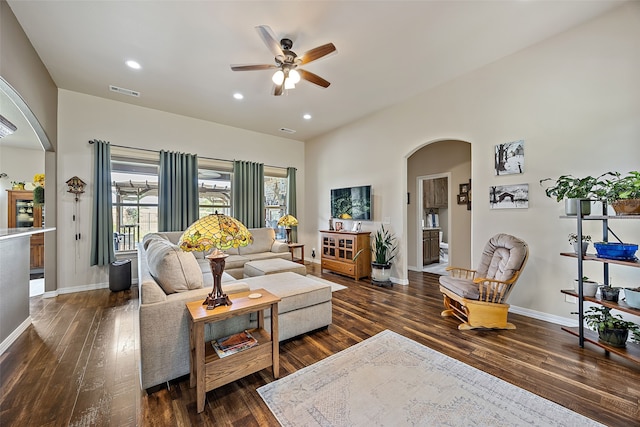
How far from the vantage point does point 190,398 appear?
1753mm

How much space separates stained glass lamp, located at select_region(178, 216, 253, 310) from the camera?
5.67 ft

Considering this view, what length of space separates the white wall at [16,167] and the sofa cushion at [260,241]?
5.31m

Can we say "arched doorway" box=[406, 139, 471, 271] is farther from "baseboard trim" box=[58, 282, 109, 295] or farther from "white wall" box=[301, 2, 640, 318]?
"baseboard trim" box=[58, 282, 109, 295]

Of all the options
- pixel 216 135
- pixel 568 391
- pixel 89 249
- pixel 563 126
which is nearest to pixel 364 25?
pixel 563 126

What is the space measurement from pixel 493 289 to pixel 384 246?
2007 millimetres

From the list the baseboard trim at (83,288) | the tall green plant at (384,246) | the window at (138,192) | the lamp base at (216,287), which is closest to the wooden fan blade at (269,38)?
the lamp base at (216,287)

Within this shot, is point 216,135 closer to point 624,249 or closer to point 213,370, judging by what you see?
point 213,370

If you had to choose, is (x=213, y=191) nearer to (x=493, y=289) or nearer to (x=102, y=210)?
(x=102, y=210)

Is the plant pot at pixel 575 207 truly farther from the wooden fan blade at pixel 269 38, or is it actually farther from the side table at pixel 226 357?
the wooden fan blade at pixel 269 38

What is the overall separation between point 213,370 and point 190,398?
12.5 inches

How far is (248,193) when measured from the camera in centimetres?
590

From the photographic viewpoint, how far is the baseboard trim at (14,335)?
231 cm

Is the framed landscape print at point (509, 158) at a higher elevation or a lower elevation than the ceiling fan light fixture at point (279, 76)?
lower

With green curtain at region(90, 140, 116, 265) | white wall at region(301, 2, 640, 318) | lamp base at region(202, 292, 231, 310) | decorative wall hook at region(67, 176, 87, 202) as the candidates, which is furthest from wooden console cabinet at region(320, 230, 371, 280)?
decorative wall hook at region(67, 176, 87, 202)
